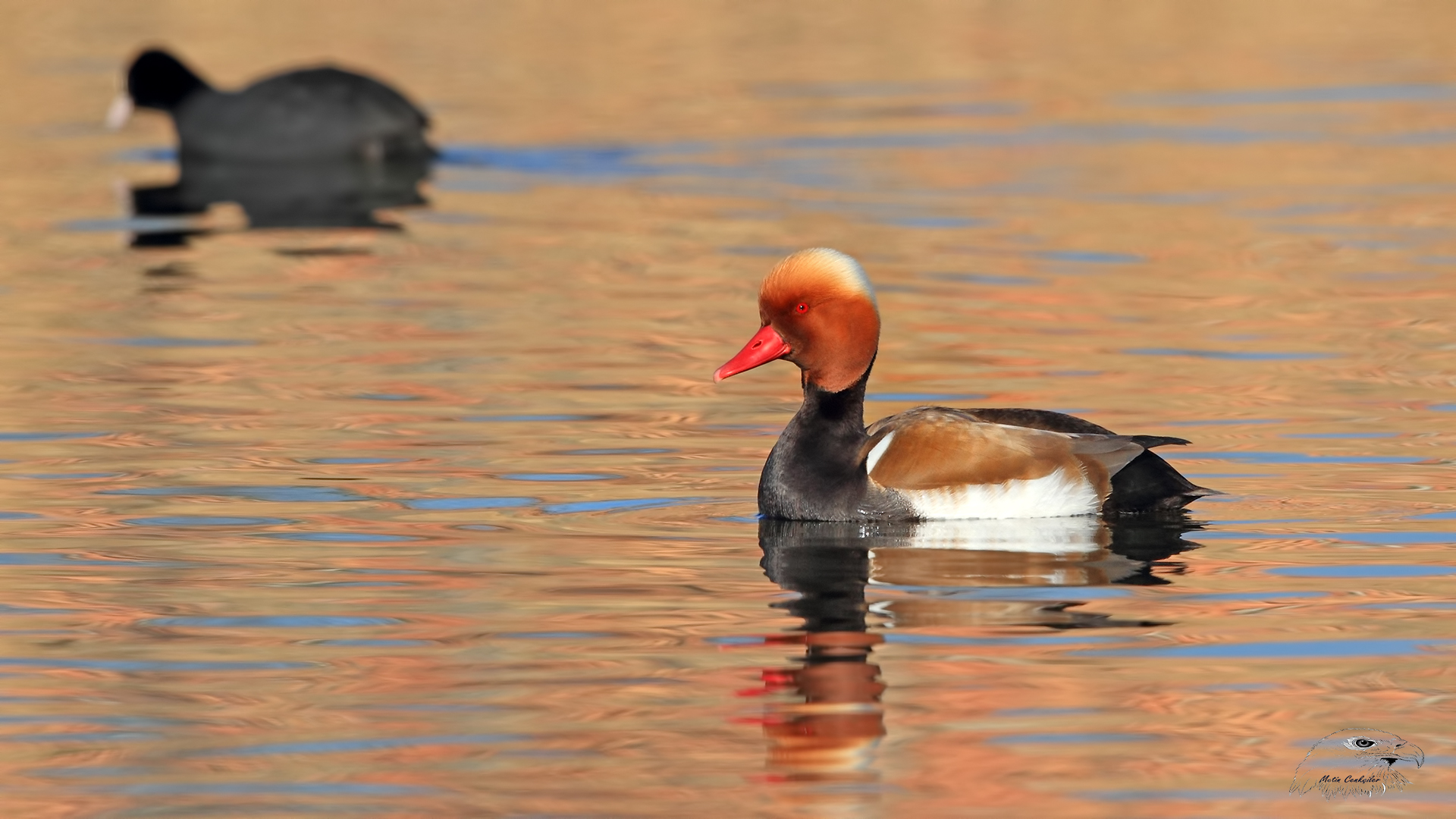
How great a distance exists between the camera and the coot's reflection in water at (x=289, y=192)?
66.0ft

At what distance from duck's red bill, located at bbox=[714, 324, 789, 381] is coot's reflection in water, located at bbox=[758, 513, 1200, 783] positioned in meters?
0.63

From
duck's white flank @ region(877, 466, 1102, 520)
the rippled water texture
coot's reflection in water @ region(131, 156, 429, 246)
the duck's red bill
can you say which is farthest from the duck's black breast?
duck's white flank @ region(877, 466, 1102, 520)

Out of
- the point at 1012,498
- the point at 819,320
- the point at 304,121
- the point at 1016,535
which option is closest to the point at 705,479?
the point at 819,320

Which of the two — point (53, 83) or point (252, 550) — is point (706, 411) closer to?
point (252, 550)

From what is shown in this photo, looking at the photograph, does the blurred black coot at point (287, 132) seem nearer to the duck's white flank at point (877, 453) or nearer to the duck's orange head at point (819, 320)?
the duck's orange head at point (819, 320)

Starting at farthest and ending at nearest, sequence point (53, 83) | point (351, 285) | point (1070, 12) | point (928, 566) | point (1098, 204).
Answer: point (1070, 12) < point (53, 83) < point (1098, 204) < point (351, 285) < point (928, 566)

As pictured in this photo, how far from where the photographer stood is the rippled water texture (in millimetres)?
6715

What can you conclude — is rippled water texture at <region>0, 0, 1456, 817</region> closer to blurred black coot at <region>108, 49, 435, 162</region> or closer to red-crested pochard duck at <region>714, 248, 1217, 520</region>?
red-crested pochard duck at <region>714, 248, 1217, 520</region>

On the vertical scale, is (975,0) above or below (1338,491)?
above

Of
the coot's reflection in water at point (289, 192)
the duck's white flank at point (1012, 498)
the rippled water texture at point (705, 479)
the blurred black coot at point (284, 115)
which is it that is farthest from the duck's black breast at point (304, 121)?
the duck's white flank at point (1012, 498)

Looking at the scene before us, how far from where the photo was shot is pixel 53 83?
28.8 metres

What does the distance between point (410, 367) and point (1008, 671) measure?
669cm

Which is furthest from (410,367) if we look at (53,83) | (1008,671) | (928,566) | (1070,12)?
(1070,12)

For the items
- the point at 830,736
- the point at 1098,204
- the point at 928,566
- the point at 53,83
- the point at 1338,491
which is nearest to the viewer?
the point at 830,736
